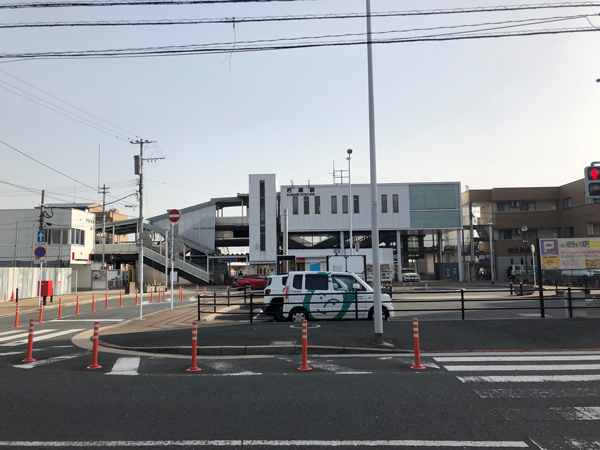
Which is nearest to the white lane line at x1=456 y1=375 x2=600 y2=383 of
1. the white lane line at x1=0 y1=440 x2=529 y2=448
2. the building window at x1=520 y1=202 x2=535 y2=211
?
the white lane line at x1=0 y1=440 x2=529 y2=448

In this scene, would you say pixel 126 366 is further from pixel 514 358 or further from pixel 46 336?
pixel 514 358

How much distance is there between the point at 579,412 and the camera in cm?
593

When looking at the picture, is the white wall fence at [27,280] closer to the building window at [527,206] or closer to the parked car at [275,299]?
the parked car at [275,299]

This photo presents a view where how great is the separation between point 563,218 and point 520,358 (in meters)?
56.5

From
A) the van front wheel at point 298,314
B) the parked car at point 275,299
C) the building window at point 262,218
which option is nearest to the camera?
the van front wheel at point 298,314

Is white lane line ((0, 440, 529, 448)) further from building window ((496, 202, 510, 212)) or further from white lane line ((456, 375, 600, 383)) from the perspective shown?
building window ((496, 202, 510, 212))

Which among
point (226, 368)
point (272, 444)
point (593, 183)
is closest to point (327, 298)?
point (226, 368)

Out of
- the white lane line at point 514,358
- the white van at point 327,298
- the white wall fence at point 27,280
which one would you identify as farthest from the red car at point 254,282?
the white lane line at point 514,358

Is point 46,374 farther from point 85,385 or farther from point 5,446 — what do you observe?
point 5,446

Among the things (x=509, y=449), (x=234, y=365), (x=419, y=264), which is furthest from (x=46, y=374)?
(x=419, y=264)

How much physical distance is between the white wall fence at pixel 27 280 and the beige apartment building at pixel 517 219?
151 feet

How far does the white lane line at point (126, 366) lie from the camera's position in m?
8.72

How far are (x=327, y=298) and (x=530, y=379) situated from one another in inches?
297

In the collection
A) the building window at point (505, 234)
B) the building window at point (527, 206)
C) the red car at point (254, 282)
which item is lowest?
the red car at point (254, 282)
